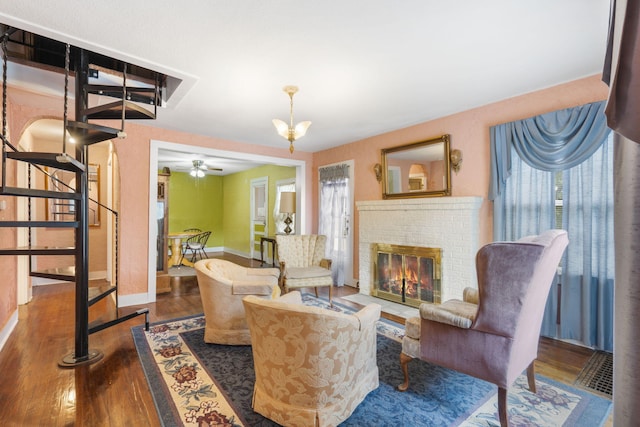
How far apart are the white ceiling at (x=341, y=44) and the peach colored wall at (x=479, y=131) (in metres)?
0.12

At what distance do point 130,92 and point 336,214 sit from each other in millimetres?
3484

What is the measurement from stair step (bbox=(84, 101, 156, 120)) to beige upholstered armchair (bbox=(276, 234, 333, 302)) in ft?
8.01

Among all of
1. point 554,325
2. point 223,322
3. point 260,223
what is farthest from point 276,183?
point 554,325

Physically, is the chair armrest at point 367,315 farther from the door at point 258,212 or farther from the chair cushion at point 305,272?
the door at point 258,212

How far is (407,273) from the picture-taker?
13.8ft

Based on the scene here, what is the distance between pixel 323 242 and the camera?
4.72m

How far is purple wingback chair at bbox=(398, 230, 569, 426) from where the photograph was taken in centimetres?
167

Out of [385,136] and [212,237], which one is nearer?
[385,136]

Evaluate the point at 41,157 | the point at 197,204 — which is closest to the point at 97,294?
the point at 41,157

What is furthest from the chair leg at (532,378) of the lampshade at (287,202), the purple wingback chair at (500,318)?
the lampshade at (287,202)

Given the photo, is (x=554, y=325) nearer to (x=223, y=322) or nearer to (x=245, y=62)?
(x=223, y=322)

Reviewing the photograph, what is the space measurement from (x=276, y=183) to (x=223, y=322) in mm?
4762

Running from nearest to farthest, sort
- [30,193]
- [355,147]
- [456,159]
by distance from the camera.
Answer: [30,193] < [456,159] < [355,147]

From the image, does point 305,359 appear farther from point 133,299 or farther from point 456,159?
point 133,299
